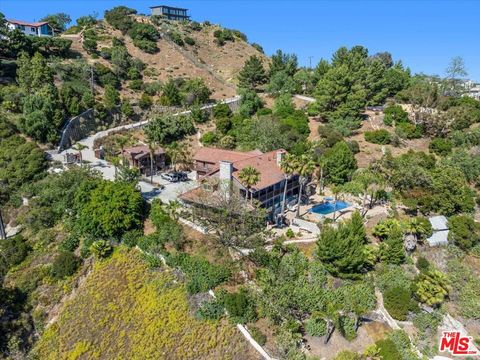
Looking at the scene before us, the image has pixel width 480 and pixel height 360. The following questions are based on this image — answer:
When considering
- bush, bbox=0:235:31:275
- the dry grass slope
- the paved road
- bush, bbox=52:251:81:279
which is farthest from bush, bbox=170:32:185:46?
the dry grass slope

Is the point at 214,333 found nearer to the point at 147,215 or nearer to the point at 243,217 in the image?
the point at 243,217

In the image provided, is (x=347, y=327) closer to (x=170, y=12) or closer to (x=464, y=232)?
(x=464, y=232)

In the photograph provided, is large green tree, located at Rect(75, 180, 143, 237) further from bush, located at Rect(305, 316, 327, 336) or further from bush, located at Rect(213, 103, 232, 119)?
bush, located at Rect(213, 103, 232, 119)

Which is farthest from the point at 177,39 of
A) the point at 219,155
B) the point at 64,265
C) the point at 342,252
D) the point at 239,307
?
the point at 239,307

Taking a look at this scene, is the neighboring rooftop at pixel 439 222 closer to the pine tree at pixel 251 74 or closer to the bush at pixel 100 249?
the bush at pixel 100 249

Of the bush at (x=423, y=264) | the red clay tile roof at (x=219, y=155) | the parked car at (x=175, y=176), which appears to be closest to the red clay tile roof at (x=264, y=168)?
the red clay tile roof at (x=219, y=155)

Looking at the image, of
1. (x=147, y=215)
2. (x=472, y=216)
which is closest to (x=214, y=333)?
(x=147, y=215)
